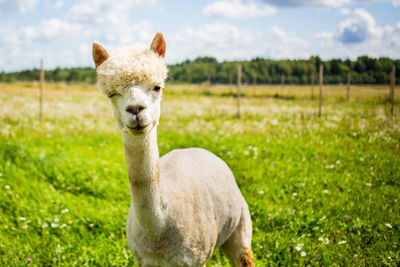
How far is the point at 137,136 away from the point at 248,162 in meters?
5.16

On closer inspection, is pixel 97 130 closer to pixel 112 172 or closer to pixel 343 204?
pixel 112 172

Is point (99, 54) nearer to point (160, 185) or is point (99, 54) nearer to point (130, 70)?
point (130, 70)

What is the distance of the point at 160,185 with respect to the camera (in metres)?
2.73

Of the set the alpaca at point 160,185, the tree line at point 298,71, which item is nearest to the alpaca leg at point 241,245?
the alpaca at point 160,185

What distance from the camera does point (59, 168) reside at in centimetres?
682

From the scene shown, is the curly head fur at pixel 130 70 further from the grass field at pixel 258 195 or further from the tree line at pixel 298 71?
the grass field at pixel 258 195

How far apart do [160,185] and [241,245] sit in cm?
152

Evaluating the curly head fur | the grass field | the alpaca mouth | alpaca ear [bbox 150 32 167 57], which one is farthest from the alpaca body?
the grass field

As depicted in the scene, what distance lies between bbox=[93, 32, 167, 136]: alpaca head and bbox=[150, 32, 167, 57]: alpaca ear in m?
0.06

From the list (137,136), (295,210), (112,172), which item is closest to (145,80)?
(137,136)

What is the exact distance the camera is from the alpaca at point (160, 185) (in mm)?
2115

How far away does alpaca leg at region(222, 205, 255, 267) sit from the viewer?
3625 millimetres

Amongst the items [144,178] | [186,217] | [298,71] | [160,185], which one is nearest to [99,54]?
[144,178]

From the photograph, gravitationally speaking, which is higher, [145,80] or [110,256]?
[145,80]
